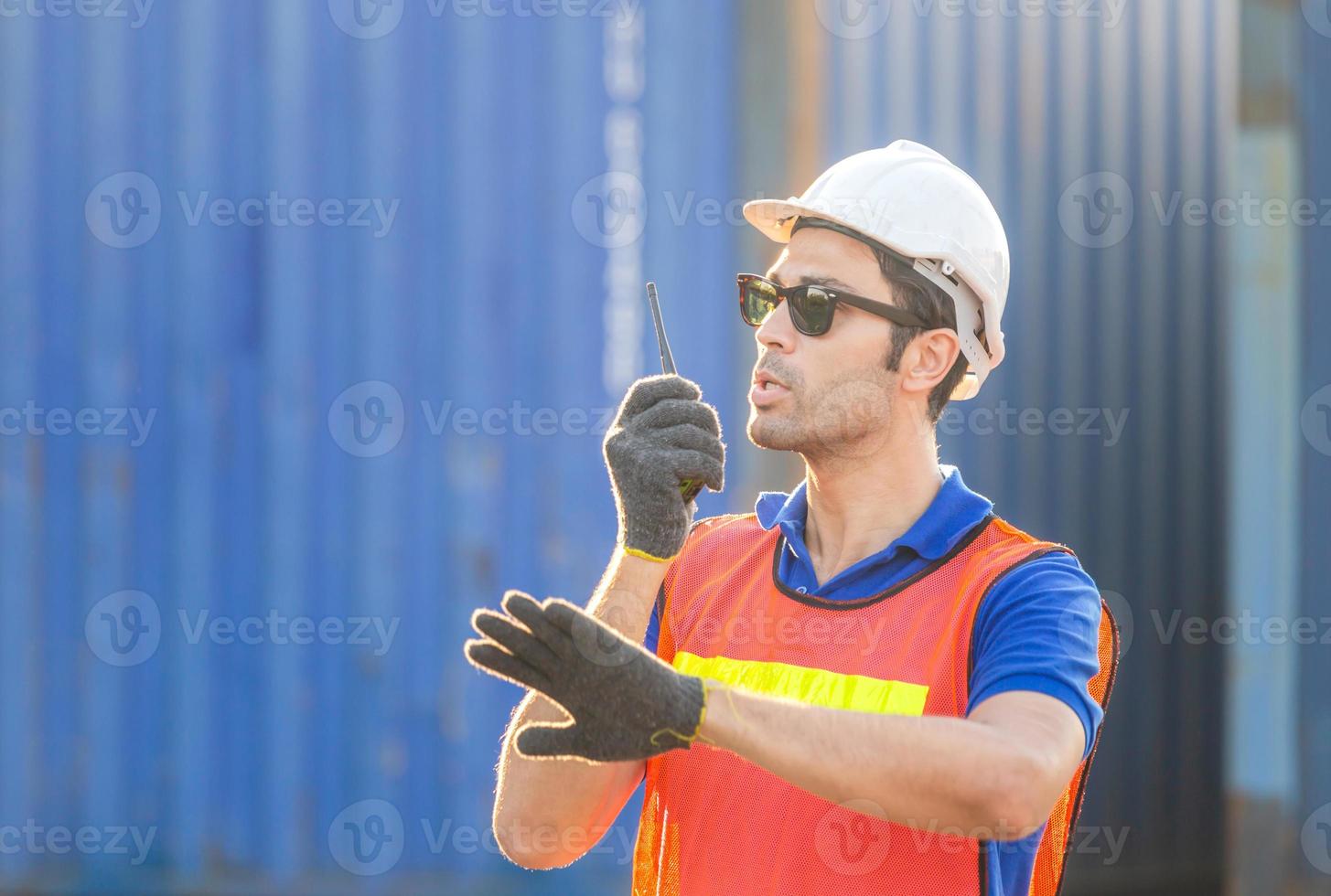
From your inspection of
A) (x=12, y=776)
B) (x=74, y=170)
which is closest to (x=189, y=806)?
(x=12, y=776)

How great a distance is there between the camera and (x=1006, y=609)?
1.95m

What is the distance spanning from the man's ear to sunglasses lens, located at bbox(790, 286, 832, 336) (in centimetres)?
18

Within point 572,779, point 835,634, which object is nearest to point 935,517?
point 835,634

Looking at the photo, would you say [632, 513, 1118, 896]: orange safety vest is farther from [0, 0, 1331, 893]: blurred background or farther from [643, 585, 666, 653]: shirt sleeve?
[0, 0, 1331, 893]: blurred background

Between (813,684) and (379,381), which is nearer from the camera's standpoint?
(813,684)

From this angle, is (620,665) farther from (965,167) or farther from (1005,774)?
(965,167)

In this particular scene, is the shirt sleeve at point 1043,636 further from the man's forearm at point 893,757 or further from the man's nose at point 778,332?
the man's nose at point 778,332

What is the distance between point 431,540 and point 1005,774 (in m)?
3.08

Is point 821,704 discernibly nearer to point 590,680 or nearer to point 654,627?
point 654,627

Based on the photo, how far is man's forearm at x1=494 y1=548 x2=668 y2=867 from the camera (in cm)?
210

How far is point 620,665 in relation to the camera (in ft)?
5.44

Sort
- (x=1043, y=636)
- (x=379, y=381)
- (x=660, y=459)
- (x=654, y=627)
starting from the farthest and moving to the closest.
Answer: (x=379, y=381)
(x=654, y=627)
(x=660, y=459)
(x=1043, y=636)

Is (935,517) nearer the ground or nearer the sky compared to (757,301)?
nearer the ground

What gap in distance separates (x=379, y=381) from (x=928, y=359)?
2593 mm
